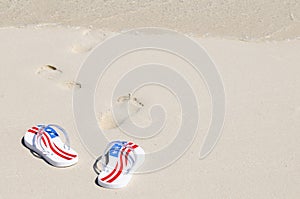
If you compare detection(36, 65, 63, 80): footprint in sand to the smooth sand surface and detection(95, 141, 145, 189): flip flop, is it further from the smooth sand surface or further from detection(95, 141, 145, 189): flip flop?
detection(95, 141, 145, 189): flip flop

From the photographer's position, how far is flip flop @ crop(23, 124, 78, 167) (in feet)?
10.6

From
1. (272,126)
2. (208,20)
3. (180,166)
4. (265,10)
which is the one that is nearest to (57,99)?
(180,166)

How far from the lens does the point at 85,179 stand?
3131 mm

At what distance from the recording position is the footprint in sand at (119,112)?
3.60m

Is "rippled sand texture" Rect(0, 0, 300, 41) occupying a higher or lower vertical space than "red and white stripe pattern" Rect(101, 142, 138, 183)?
higher

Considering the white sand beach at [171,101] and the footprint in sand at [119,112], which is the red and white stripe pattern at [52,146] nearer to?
the white sand beach at [171,101]

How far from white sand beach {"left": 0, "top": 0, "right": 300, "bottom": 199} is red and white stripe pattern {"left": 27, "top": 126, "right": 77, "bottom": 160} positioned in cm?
7

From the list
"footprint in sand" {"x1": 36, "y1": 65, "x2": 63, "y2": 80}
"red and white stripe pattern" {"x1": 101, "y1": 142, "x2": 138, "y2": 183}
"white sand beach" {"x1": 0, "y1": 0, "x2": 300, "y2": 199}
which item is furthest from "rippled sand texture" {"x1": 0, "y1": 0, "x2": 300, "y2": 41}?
"red and white stripe pattern" {"x1": 101, "y1": 142, "x2": 138, "y2": 183}

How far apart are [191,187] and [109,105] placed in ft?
3.12

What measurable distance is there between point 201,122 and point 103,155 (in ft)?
2.43

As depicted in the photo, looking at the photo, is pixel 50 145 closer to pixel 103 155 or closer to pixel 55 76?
pixel 103 155

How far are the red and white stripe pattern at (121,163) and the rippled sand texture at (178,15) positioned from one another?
1641mm

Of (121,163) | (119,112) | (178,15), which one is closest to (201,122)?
(119,112)

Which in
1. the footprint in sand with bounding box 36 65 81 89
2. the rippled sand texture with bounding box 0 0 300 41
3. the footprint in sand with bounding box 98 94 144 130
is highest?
the rippled sand texture with bounding box 0 0 300 41
